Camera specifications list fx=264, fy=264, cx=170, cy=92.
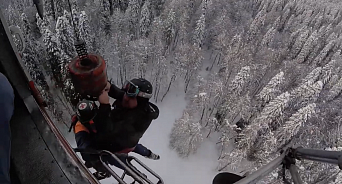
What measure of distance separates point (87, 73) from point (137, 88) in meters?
1.11

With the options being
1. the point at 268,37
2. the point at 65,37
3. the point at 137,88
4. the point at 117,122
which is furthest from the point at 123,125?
the point at 268,37

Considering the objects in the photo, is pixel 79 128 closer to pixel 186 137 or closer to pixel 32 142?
pixel 32 142

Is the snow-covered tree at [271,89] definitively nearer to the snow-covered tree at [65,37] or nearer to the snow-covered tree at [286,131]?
the snow-covered tree at [286,131]

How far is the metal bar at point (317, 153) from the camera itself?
7.63 ft

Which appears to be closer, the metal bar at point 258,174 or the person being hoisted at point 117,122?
the metal bar at point 258,174

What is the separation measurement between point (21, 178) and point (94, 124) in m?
2.26

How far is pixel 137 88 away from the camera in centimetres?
473

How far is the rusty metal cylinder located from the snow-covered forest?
1694 centimetres

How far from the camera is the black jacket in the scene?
457 centimetres

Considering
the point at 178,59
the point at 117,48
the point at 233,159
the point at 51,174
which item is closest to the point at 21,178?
the point at 51,174

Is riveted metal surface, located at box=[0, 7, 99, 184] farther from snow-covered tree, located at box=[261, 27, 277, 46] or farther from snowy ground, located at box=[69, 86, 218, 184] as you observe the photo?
snow-covered tree, located at box=[261, 27, 277, 46]

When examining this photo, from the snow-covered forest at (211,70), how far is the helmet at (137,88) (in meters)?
16.6

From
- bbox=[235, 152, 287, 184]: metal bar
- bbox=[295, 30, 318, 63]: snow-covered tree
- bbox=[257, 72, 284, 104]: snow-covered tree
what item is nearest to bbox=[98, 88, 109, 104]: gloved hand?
bbox=[235, 152, 287, 184]: metal bar

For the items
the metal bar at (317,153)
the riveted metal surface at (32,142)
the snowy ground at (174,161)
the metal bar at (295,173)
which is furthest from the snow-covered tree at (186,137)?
the riveted metal surface at (32,142)
